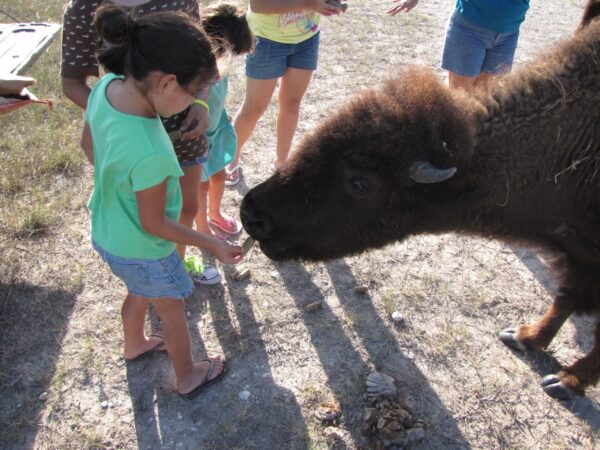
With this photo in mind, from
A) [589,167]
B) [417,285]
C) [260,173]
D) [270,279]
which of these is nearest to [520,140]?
[589,167]

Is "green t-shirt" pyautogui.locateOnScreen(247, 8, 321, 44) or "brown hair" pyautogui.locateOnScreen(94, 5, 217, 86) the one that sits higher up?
"brown hair" pyautogui.locateOnScreen(94, 5, 217, 86)

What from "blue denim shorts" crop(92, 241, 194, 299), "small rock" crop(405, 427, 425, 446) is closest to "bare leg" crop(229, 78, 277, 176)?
"blue denim shorts" crop(92, 241, 194, 299)

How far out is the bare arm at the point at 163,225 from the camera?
2.24 metres

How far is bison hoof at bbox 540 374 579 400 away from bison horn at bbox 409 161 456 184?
1.78m

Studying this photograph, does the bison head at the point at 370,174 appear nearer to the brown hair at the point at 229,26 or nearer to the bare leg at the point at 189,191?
the bare leg at the point at 189,191

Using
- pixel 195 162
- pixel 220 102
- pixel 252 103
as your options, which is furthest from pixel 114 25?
pixel 252 103

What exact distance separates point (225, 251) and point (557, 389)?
245 centimetres

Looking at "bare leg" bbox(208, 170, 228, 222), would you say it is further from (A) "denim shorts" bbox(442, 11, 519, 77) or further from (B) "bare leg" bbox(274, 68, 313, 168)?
(A) "denim shorts" bbox(442, 11, 519, 77)

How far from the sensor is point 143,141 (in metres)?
2.14

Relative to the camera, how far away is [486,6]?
392cm

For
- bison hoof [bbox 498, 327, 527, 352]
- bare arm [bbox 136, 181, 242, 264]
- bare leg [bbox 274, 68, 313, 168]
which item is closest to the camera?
bare arm [bbox 136, 181, 242, 264]

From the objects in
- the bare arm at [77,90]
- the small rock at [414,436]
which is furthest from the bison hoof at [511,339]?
the bare arm at [77,90]

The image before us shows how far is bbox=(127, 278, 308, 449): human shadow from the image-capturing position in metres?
2.93

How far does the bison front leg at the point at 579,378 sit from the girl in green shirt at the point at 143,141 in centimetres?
236
